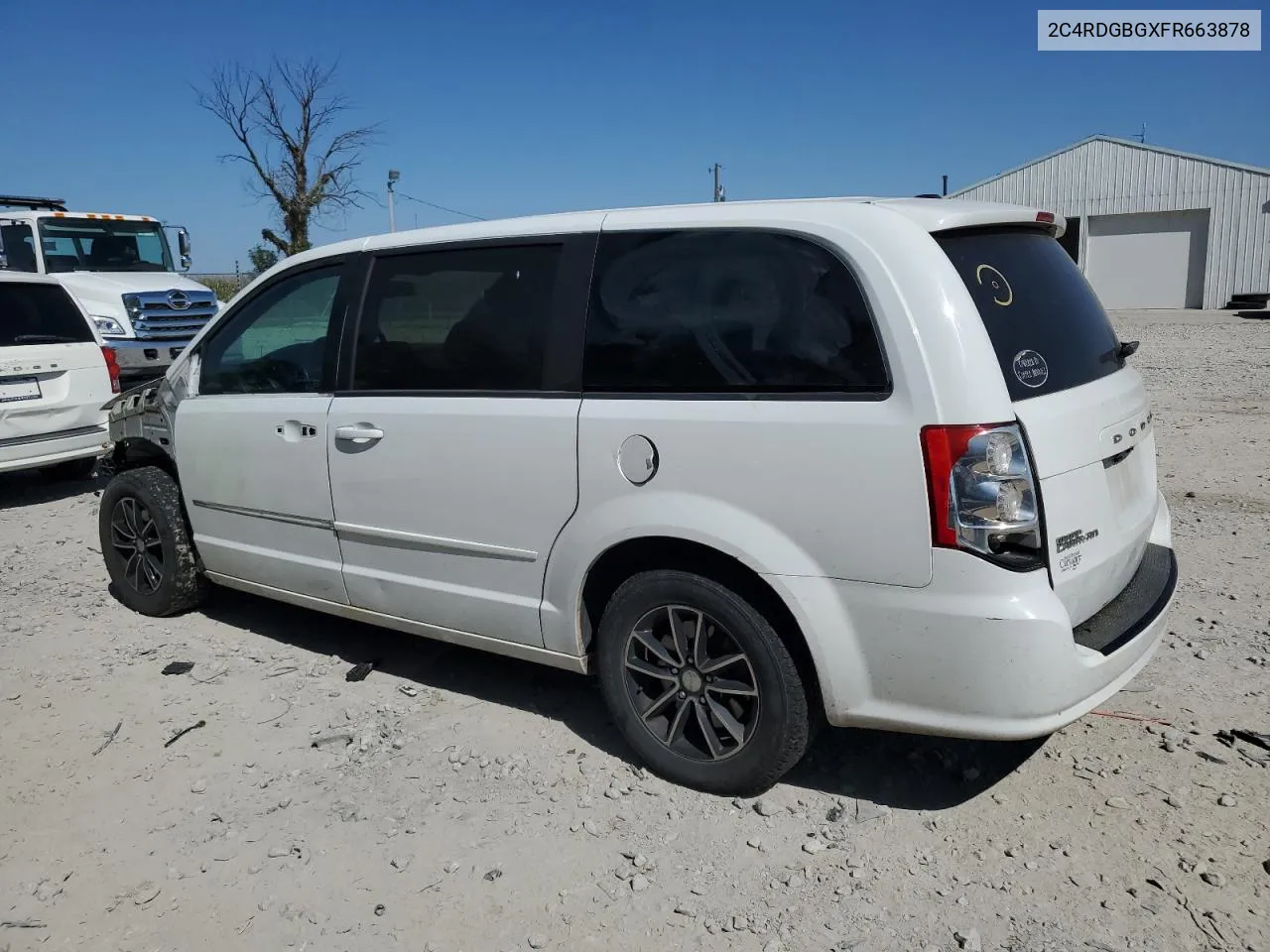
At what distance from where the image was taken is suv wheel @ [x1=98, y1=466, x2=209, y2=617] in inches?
201

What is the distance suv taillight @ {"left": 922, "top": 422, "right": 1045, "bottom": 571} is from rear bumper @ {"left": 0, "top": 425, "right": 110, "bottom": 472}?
698 cm

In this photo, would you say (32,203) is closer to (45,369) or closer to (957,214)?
(45,369)

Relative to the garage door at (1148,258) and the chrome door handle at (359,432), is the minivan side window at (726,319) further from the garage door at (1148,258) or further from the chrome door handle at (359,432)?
the garage door at (1148,258)

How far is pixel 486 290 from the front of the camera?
374 cm

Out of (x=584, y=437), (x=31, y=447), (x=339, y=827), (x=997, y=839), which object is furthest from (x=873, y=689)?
(x=31, y=447)

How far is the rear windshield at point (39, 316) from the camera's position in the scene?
26.8 feet

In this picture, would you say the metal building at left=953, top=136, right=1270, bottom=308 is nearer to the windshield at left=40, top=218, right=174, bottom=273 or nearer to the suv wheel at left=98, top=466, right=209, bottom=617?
the windshield at left=40, top=218, right=174, bottom=273

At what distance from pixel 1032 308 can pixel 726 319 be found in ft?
3.11

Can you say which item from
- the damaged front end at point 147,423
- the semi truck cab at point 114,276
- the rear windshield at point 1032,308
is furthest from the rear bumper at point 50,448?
the rear windshield at point 1032,308

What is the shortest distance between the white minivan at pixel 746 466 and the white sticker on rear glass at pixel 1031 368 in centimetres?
2

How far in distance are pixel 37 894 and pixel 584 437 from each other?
217cm

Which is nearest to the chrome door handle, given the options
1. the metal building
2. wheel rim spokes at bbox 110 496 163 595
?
wheel rim spokes at bbox 110 496 163 595

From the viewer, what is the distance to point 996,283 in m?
3.02

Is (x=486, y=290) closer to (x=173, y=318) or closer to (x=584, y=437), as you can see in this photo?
(x=584, y=437)
